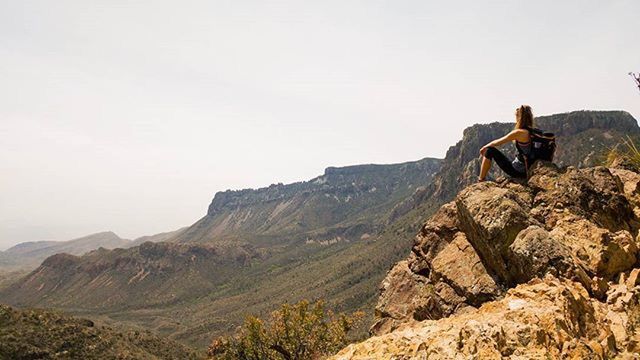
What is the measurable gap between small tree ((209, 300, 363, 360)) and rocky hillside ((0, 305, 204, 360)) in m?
36.0

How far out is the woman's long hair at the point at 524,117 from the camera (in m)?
12.7

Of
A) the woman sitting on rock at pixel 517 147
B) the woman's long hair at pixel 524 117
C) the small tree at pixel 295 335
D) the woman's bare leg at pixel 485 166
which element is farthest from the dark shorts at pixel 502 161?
the small tree at pixel 295 335

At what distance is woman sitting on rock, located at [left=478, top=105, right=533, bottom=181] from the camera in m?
12.7

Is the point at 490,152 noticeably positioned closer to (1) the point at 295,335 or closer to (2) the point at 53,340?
(1) the point at 295,335

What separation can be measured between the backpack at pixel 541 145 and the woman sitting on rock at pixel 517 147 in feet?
0.49

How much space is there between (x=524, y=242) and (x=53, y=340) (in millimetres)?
74395

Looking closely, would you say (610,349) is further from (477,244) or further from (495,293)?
(477,244)

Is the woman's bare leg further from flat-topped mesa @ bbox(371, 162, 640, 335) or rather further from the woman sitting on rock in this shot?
flat-topped mesa @ bbox(371, 162, 640, 335)

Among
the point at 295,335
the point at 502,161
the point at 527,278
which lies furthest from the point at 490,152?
the point at 295,335

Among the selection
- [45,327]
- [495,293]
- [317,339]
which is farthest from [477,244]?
[45,327]

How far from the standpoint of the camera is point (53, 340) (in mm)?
63656

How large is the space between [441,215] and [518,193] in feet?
11.1

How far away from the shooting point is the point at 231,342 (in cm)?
3312

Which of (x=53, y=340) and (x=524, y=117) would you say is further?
(x=53, y=340)
